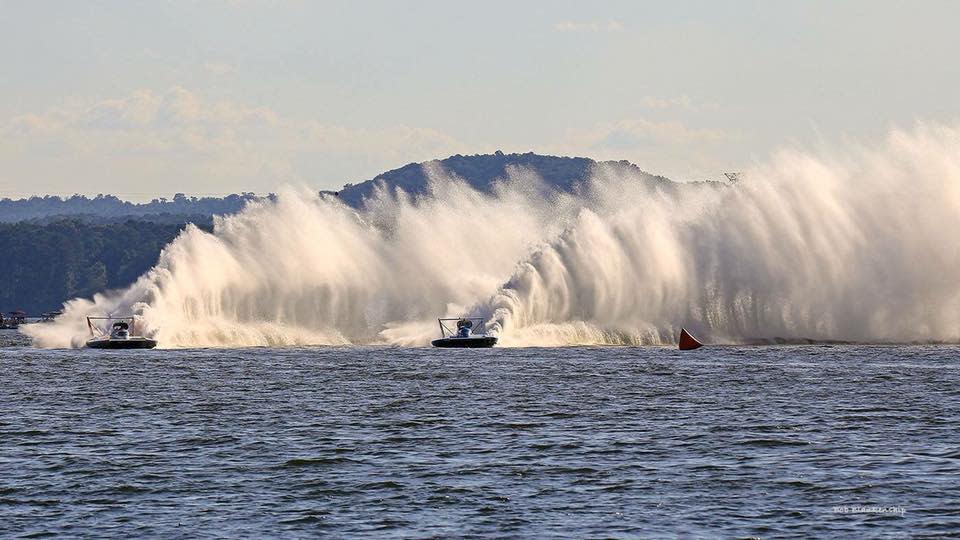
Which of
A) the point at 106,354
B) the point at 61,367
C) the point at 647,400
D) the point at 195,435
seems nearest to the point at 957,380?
the point at 647,400

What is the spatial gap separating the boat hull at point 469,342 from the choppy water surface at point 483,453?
23.3m

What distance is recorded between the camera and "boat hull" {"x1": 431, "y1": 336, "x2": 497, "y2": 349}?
99.0 meters

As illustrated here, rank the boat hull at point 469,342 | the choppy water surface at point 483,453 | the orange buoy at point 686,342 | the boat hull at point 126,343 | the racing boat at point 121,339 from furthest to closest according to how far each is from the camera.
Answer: the racing boat at point 121,339, the boat hull at point 126,343, the boat hull at point 469,342, the orange buoy at point 686,342, the choppy water surface at point 483,453

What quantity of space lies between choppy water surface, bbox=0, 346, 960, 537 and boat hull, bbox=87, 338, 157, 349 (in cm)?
2365

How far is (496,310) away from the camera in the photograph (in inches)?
4090

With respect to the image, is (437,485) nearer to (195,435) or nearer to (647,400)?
(195,435)

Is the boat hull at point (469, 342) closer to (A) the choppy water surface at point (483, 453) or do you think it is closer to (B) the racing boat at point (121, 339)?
(B) the racing boat at point (121, 339)

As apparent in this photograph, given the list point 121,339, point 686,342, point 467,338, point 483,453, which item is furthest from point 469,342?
point 483,453

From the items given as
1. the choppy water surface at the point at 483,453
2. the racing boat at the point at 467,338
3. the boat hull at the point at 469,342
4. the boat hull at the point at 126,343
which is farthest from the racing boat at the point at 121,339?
the choppy water surface at the point at 483,453

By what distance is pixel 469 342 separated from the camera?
99.2 metres

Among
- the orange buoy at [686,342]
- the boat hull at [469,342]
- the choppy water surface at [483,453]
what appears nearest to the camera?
the choppy water surface at [483,453]

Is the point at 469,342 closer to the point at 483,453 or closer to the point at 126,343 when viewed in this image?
the point at 126,343

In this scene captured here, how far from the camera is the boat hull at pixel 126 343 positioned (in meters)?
99.8

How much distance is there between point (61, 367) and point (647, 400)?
38456 mm
